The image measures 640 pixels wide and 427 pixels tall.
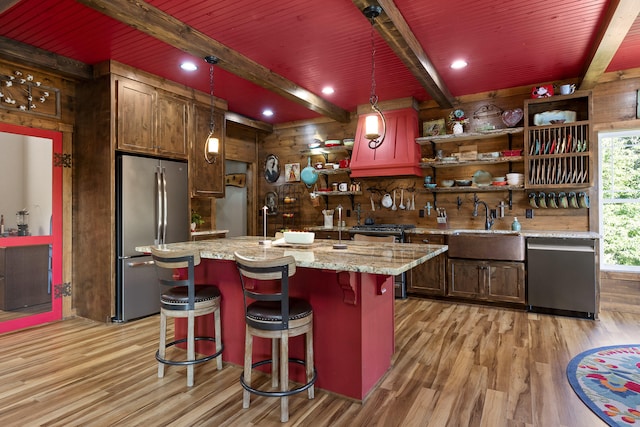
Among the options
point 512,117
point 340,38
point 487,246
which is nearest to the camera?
point 340,38

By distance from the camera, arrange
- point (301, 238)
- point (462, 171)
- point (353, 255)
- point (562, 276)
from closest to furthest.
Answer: point (353, 255), point (301, 238), point (562, 276), point (462, 171)

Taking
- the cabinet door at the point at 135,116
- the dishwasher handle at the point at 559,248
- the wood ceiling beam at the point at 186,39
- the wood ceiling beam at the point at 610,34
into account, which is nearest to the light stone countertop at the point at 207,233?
the cabinet door at the point at 135,116

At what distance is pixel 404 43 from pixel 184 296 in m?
2.70

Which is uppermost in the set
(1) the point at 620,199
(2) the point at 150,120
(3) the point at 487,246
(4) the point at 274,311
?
(2) the point at 150,120

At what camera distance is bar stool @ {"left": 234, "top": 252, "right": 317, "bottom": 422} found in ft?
6.81

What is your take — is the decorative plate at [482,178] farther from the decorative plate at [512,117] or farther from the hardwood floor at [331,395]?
the hardwood floor at [331,395]

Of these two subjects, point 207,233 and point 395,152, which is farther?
point 395,152

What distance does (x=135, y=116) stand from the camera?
13.5ft

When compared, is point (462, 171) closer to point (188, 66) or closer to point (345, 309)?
point (345, 309)

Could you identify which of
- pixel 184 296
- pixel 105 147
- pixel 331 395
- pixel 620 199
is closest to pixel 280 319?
pixel 331 395

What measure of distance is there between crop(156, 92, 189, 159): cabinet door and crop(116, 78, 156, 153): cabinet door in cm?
11

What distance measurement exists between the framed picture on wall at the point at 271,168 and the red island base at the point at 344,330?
4064 millimetres

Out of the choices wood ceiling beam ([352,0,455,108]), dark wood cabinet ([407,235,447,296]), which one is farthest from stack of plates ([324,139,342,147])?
dark wood cabinet ([407,235,447,296])

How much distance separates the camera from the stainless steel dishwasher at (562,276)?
3988 mm
